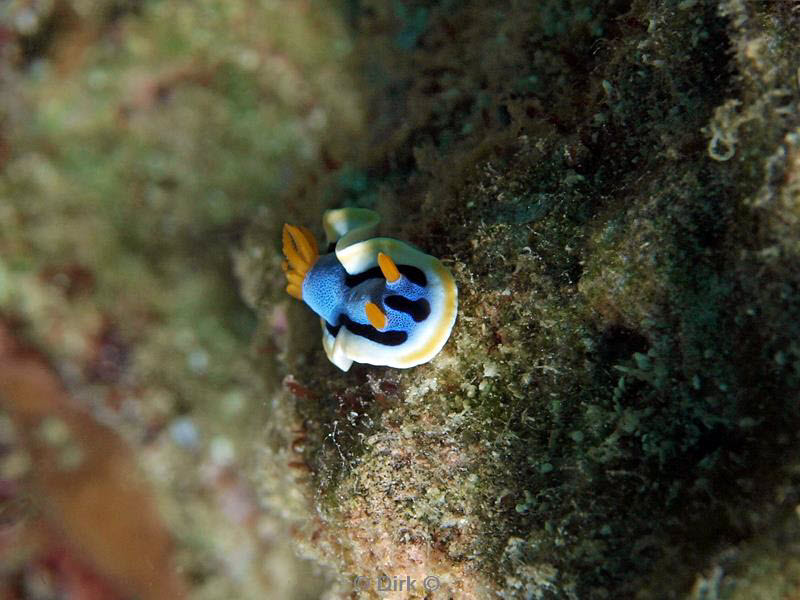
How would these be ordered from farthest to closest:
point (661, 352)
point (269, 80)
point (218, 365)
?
point (218, 365)
point (269, 80)
point (661, 352)

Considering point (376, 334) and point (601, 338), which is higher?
point (601, 338)

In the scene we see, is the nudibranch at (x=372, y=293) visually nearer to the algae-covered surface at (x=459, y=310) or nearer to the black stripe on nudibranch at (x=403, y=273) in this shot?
the black stripe on nudibranch at (x=403, y=273)

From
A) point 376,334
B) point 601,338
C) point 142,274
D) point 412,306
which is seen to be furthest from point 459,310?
point 142,274

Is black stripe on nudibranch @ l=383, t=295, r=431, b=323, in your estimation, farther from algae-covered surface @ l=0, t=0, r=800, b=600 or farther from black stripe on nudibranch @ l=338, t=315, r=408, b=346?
algae-covered surface @ l=0, t=0, r=800, b=600

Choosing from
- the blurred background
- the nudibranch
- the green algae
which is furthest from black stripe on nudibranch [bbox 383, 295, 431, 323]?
the blurred background

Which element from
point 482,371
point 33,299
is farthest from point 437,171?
point 33,299

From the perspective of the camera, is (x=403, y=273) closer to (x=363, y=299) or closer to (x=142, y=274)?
(x=363, y=299)

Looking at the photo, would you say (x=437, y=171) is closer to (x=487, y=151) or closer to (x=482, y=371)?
(x=487, y=151)
